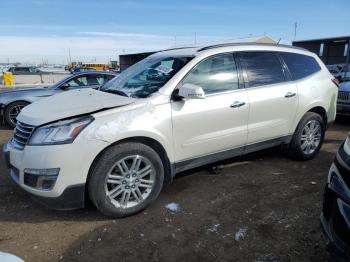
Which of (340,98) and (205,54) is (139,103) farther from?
(340,98)

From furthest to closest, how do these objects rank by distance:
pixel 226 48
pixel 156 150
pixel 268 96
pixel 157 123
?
pixel 268 96 < pixel 226 48 < pixel 156 150 < pixel 157 123

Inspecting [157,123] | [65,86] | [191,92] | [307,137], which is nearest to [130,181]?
[157,123]

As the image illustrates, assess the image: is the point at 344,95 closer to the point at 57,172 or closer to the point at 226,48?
the point at 226,48

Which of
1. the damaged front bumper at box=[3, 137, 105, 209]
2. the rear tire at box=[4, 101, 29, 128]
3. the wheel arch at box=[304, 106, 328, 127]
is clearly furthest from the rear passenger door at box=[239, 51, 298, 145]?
the rear tire at box=[4, 101, 29, 128]

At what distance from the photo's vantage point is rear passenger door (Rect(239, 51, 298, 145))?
13.6 feet

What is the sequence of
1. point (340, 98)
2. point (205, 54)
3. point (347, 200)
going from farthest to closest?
point (340, 98), point (205, 54), point (347, 200)

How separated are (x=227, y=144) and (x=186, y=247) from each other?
1.52 metres

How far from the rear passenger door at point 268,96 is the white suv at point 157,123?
0.01 m

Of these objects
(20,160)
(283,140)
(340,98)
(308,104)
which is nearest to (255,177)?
(283,140)

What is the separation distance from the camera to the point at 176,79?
357 centimetres

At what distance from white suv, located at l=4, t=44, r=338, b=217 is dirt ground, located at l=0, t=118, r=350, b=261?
28 cm

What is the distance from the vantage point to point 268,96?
425 centimetres

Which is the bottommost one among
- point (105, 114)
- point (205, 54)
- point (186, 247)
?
point (186, 247)

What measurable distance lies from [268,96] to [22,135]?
2949mm
